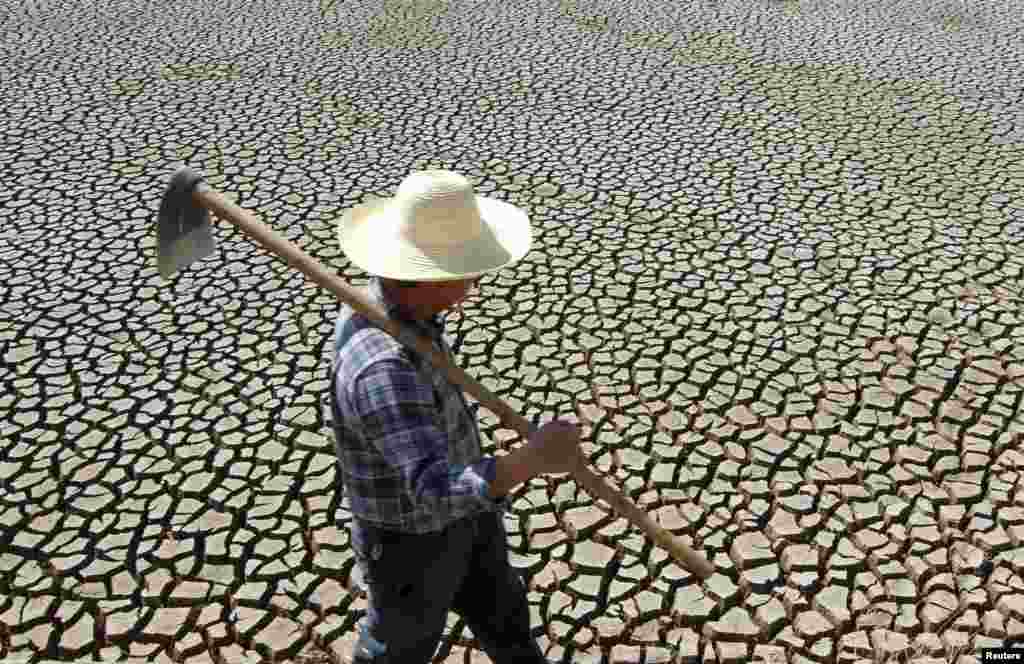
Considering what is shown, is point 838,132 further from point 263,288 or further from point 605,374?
point 263,288

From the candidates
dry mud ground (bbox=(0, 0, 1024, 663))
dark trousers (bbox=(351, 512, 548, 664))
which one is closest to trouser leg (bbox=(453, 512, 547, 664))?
dark trousers (bbox=(351, 512, 548, 664))

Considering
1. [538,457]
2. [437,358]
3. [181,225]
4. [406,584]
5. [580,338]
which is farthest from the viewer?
[580,338]

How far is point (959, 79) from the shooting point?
8430 mm

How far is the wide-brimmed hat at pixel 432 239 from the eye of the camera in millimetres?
1991

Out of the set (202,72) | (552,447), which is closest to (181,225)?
(552,447)

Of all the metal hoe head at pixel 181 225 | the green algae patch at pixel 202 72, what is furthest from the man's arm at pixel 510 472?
the green algae patch at pixel 202 72

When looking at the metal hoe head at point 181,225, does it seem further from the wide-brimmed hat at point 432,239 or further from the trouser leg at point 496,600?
the trouser leg at point 496,600

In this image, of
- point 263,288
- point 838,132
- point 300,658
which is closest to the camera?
point 300,658

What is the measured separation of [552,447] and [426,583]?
22.2 inches

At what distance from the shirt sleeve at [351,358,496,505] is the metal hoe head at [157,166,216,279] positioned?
2.64ft

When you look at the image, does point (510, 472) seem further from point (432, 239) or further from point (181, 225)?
point (181, 225)

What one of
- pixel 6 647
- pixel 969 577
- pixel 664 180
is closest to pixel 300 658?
pixel 6 647

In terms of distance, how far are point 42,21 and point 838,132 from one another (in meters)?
8.27

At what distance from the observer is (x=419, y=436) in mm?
1892
